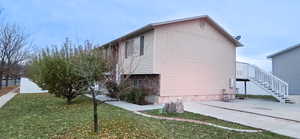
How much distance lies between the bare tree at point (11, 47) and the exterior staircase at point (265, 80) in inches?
900

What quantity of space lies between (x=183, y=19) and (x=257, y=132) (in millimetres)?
7881

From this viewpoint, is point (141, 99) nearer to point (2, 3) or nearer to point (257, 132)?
point (257, 132)

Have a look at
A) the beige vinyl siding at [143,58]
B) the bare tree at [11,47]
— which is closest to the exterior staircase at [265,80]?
the beige vinyl siding at [143,58]

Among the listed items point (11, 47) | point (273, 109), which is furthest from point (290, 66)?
point (11, 47)

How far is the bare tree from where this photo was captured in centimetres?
2014

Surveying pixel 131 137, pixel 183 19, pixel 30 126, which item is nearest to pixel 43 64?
pixel 30 126

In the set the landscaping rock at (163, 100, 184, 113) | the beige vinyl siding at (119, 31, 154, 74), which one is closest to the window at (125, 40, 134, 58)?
the beige vinyl siding at (119, 31, 154, 74)

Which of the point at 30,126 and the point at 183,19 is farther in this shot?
the point at 183,19

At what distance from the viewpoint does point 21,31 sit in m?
21.1

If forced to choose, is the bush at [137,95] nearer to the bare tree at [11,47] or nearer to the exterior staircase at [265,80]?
the exterior staircase at [265,80]

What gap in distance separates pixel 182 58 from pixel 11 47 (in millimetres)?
19520

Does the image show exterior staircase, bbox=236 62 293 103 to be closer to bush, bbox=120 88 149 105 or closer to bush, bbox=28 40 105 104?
bush, bbox=120 88 149 105

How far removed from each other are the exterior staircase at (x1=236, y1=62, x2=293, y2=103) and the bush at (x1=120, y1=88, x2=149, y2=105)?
27.9 feet

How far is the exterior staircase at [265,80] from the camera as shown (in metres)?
13.2
